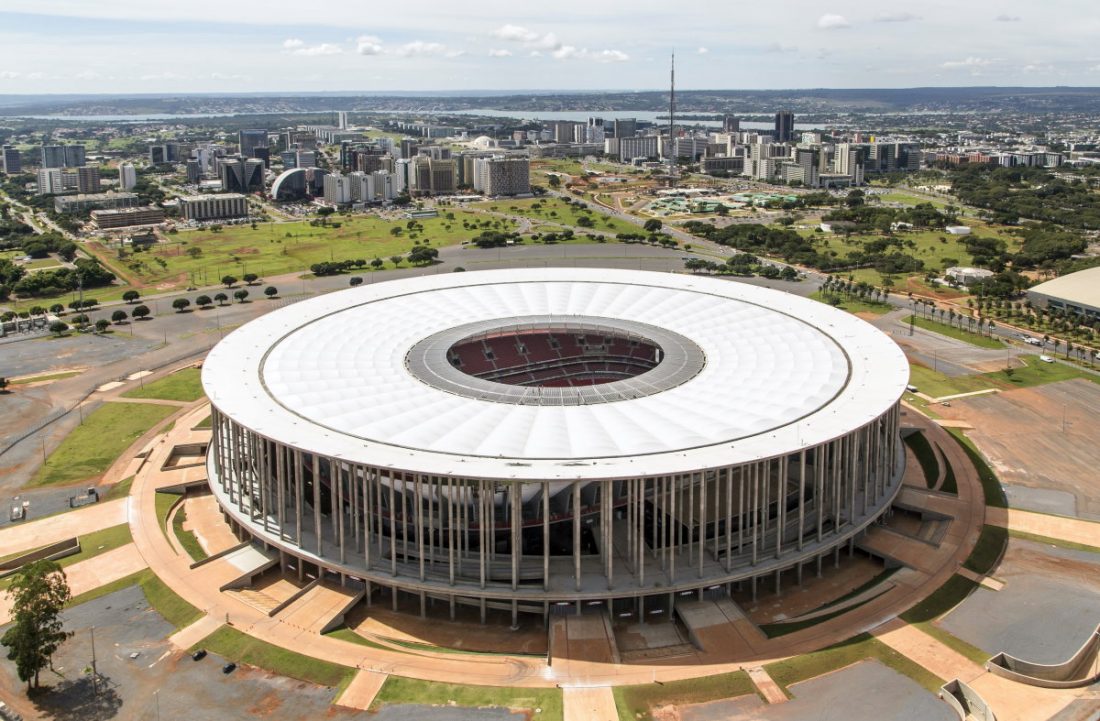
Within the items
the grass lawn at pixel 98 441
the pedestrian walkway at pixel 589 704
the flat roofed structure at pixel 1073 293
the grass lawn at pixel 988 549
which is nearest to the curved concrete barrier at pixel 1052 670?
the grass lawn at pixel 988 549

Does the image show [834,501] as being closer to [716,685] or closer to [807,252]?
[716,685]

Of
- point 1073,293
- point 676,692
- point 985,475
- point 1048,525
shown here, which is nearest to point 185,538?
point 676,692

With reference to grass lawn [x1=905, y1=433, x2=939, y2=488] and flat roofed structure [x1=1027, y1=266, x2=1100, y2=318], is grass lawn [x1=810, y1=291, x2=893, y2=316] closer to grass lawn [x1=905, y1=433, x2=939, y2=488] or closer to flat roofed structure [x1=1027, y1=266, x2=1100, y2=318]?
flat roofed structure [x1=1027, y1=266, x2=1100, y2=318]

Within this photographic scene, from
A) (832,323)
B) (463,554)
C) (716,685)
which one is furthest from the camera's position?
(832,323)

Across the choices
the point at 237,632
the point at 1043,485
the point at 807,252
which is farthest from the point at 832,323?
the point at 807,252

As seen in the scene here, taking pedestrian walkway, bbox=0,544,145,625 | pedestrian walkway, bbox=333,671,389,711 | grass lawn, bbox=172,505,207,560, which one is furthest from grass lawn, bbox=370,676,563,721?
pedestrian walkway, bbox=0,544,145,625

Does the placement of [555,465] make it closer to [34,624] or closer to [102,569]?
[34,624]
